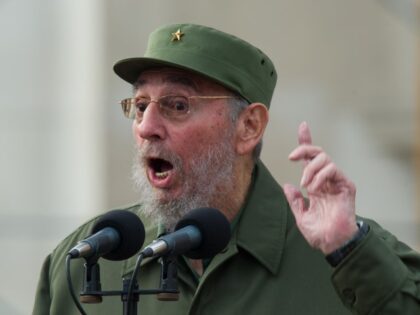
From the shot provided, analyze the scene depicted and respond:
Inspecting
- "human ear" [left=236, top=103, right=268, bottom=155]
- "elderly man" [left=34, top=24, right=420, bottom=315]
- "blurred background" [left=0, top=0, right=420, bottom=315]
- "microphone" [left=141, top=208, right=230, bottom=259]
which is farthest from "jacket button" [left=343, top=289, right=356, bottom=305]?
"blurred background" [left=0, top=0, right=420, bottom=315]

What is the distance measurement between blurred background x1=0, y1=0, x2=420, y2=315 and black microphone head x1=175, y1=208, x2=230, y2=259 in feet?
9.89

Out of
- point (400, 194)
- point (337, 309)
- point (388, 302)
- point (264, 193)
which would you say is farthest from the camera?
point (400, 194)

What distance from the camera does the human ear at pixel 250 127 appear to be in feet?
15.5

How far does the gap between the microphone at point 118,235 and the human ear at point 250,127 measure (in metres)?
0.97

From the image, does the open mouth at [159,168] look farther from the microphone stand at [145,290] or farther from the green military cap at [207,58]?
the microphone stand at [145,290]

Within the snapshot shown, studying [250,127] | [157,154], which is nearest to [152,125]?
[157,154]

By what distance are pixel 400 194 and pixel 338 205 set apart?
2.93 meters

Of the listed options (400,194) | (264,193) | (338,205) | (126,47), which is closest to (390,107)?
(400,194)

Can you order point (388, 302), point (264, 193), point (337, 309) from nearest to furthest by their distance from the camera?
point (388, 302) < point (337, 309) < point (264, 193)

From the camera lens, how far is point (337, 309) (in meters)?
4.30

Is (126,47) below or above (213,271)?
above

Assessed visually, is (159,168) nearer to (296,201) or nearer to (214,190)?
(214,190)

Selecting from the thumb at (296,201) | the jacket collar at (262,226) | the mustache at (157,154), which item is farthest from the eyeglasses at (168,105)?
the thumb at (296,201)

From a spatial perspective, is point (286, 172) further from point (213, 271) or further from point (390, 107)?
point (213, 271)
